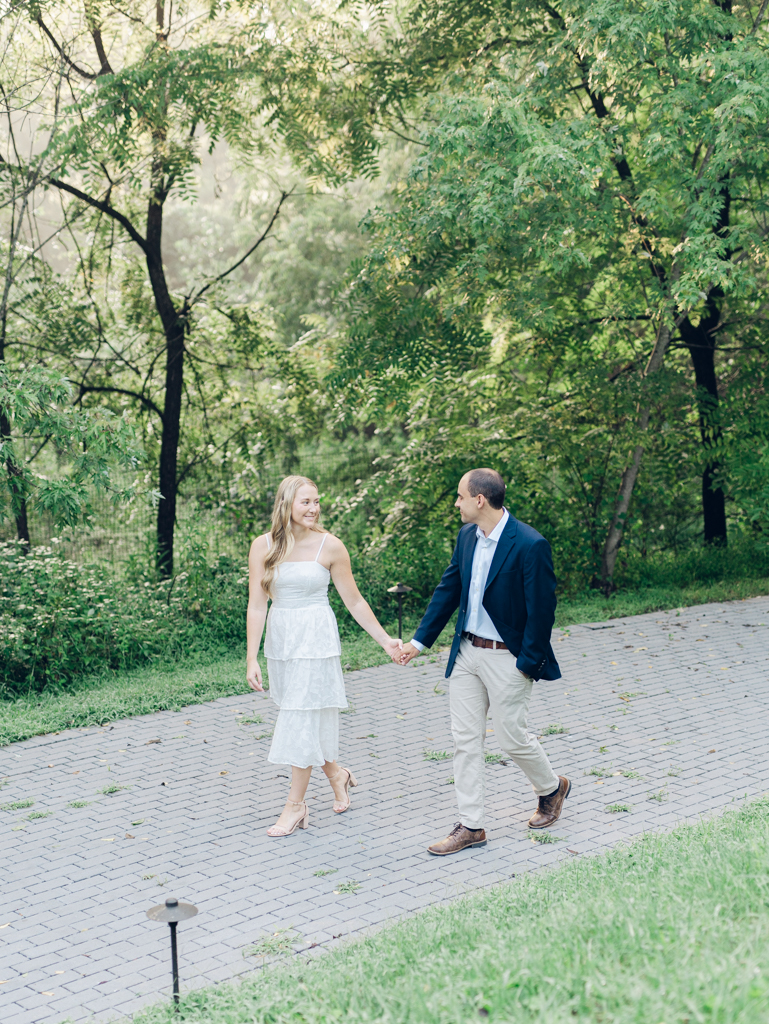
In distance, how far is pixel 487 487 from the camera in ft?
17.7

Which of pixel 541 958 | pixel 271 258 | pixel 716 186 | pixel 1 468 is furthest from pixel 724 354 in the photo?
pixel 271 258

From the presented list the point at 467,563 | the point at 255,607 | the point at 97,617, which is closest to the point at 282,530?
the point at 255,607

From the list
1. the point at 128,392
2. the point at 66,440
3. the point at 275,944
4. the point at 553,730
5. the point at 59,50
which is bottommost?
the point at 275,944

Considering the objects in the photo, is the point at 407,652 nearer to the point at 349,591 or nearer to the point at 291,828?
the point at 349,591

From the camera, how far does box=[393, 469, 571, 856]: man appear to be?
5.30 meters

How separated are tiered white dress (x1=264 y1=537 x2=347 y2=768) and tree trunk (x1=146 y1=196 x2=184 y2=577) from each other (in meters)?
7.33

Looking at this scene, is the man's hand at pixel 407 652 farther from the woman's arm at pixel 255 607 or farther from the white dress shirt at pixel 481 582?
the woman's arm at pixel 255 607

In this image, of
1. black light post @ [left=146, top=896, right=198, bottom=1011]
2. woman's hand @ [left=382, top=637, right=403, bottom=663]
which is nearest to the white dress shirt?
woman's hand @ [left=382, top=637, right=403, bottom=663]

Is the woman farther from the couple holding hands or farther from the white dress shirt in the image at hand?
the white dress shirt

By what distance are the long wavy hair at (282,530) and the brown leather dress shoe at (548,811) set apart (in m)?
2.00

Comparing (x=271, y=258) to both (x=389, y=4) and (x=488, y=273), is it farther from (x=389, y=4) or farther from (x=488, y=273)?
(x=488, y=273)

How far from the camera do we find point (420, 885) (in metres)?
→ 5.04

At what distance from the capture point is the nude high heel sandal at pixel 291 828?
5734 mm

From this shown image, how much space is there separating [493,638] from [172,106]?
8.73m
